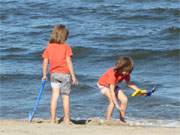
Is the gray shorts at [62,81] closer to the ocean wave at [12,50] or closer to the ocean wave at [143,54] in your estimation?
the ocean wave at [143,54]

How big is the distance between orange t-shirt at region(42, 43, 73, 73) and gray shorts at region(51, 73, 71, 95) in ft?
0.21

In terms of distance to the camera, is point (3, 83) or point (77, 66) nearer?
point (3, 83)

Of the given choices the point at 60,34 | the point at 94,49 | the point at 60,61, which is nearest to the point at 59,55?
the point at 60,61

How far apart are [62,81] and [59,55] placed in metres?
0.35

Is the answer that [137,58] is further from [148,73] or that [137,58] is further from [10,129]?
[10,129]

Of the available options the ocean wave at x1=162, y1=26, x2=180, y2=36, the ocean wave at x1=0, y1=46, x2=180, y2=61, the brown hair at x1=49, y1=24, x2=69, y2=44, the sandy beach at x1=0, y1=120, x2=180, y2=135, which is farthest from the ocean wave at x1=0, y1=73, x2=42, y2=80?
the ocean wave at x1=162, y1=26, x2=180, y2=36

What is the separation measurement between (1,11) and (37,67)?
33.1 feet

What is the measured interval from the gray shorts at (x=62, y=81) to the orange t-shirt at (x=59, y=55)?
6cm

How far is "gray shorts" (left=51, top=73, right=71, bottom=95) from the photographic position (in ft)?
31.2

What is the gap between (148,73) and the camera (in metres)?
14.9

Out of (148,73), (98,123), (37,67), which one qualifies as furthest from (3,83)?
(98,123)

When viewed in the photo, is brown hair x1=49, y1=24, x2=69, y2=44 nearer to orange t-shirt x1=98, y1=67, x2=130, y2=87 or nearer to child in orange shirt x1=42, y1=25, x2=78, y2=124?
child in orange shirt x1=42, y1=25, x2=78, y2=124

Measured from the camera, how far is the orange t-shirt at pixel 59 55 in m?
9.46

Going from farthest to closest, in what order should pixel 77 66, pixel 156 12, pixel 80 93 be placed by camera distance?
pixel 156 12
pixel 77 66
pixel 80 93
